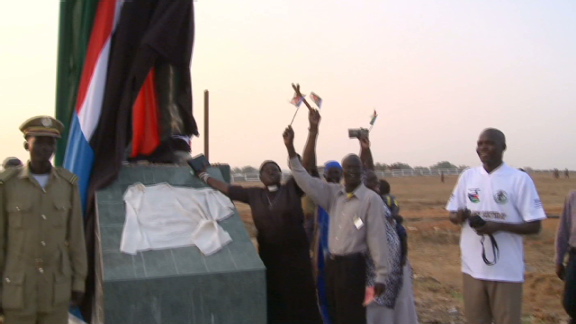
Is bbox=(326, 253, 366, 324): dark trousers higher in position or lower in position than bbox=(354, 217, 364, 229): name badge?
lower

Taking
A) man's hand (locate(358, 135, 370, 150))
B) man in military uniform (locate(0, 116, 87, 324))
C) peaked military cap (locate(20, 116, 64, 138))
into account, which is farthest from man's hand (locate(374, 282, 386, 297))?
peaked military cap (locate(20, 116, 64, 138))

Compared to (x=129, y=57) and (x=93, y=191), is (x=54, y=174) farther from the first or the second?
(x=129, y=57)

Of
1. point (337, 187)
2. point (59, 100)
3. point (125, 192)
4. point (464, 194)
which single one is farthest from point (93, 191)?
point (464, 194)

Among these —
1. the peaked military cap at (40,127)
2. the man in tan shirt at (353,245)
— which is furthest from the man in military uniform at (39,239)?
the man in tan shirt at (353,245)

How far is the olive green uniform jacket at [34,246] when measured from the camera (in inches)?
132

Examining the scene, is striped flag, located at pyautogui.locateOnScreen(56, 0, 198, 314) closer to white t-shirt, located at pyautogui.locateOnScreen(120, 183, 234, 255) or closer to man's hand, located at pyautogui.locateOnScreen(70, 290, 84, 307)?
white t-shirt, located at pyautogui.locateOnScreen(120, 183, 234, 255)

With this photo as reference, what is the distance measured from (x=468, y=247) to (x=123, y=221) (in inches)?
101

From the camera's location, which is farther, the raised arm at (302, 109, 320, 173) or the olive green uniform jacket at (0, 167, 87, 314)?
the raised arm at (302, 109, 320, 173)

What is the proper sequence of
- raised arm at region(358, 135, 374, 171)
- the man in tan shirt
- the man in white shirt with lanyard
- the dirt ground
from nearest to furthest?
1. the man in white shirt with lanyard
2. the man in tan shirt
3. raised arm at region(358, 135, 374, 171)
4. the dirt ground

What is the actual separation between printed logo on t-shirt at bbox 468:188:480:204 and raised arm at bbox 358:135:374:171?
1.27m

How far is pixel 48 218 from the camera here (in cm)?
346

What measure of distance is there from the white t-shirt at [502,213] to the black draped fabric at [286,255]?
47.0 inches

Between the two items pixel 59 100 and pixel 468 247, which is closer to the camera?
pixel 468 247

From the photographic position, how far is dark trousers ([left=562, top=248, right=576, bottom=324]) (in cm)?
426
